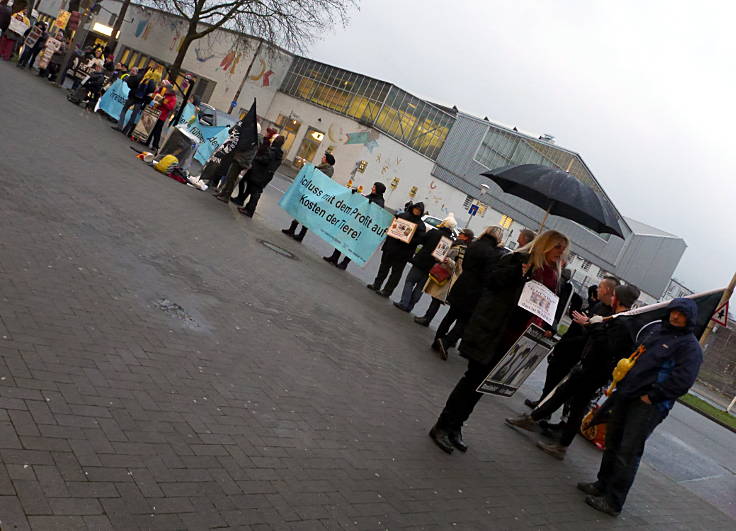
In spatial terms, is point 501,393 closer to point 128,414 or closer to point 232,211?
point 128,414

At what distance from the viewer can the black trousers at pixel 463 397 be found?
5.71 metres

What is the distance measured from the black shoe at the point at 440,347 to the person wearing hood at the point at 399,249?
2626 millimetres

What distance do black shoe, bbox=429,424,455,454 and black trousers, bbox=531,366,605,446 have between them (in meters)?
2.19

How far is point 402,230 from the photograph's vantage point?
12445mm

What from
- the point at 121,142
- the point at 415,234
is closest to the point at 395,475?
the point at 415,234

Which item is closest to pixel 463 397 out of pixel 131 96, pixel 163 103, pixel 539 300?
pixel 539 300

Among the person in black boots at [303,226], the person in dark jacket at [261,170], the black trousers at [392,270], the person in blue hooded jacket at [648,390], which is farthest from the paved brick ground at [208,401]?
the person in black boots at [303,226]

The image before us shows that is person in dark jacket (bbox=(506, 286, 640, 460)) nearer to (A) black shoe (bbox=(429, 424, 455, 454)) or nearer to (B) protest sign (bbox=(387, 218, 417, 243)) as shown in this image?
(A) black shoe (bbox=(429, 424, 455, 454))

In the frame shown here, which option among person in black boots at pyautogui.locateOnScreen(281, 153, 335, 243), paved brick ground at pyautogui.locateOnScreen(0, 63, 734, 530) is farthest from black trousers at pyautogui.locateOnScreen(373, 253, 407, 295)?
paved brick ground at pyautogui.locateOnScreen(0, 63, 734, 530)

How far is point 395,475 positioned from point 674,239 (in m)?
80.0

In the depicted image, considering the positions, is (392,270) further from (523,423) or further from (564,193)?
(564,193)

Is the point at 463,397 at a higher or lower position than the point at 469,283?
lower

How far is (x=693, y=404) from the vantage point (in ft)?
76.1

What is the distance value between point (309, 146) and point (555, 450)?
1783 inches
